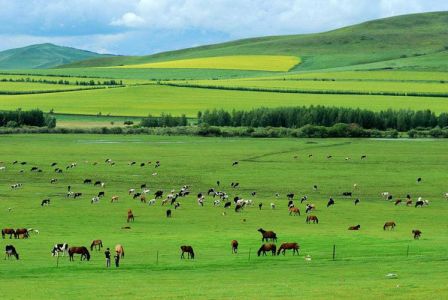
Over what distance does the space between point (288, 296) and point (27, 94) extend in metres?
131

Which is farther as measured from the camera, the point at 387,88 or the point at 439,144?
the point at 387,88

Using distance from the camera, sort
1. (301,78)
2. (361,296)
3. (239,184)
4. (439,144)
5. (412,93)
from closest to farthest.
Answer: (361,296) < (239,184) < (439,144) < (412,93) < (301,78)

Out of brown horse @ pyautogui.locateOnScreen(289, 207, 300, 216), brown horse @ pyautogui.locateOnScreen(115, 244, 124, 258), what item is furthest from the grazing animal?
brown horse @ pyautogui.locateOnScreen(115, 244, 124, 258)

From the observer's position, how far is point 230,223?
4594 cm

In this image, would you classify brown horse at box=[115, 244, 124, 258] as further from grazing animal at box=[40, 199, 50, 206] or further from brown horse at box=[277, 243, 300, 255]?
grazing animal at box=[40, 199, 50, 206]

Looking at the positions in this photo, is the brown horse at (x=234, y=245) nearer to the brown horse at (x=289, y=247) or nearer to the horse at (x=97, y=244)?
the brown horse at (x=289, y=247)

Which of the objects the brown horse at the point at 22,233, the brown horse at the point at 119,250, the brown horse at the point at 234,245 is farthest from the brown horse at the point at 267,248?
the brown horse at the point at 22,233

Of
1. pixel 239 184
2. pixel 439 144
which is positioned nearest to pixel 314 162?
pixel 239 184

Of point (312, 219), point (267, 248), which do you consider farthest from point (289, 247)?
point (312, 219)

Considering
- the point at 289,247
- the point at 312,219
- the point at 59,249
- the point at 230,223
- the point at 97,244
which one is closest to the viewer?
the point at 59,249

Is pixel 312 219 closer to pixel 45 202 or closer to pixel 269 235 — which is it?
pixel 269 235

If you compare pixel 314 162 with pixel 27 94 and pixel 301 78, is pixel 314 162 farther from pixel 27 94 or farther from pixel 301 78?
pixel 301 78

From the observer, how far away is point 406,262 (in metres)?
33.4

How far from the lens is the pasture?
96.5ft
